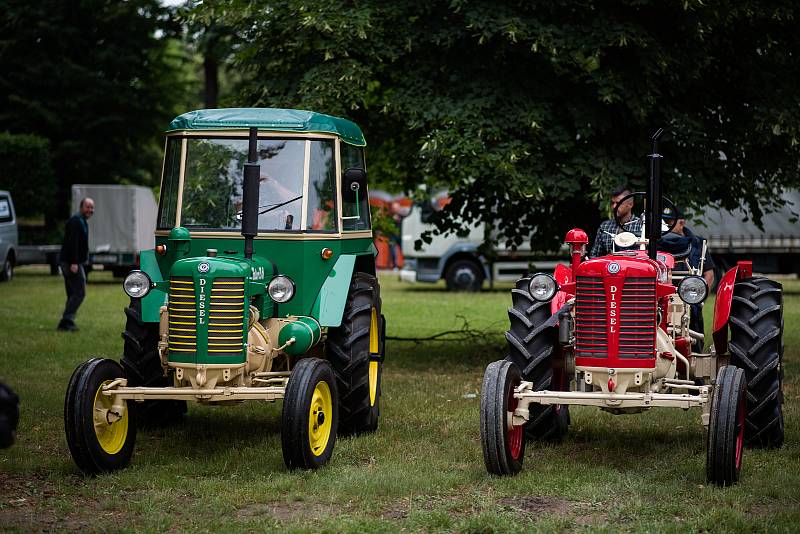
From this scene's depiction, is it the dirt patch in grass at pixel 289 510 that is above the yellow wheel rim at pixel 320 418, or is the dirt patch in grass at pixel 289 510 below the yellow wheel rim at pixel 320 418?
below

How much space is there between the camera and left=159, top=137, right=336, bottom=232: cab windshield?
8.41 metres

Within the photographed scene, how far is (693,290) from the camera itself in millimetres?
7152

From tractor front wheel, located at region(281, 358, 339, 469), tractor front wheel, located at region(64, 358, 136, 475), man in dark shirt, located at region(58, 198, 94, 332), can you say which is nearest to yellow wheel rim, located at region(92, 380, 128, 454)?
tractor front wheel, located at region(64, 358, 136, 475)

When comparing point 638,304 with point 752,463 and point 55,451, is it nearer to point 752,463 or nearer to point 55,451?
point 752,463

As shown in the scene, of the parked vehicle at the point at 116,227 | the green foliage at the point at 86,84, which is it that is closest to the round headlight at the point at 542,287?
the parked vehicle at the point at 116,227

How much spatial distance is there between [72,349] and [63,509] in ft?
27.0

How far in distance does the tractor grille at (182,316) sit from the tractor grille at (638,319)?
269 centimetres

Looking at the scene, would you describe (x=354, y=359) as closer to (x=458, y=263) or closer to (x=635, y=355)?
(x=635, y=355)

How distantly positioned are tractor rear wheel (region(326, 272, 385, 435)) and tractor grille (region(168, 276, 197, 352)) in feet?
4.57

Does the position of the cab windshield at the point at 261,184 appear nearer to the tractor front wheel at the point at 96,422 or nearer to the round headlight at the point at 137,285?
the round headlight at the point at 137,285

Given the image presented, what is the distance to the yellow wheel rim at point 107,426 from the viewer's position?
23.4 ft

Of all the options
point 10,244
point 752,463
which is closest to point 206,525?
point 752,463

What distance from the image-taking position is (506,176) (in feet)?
37.3

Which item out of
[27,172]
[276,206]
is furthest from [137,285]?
[27,172]
